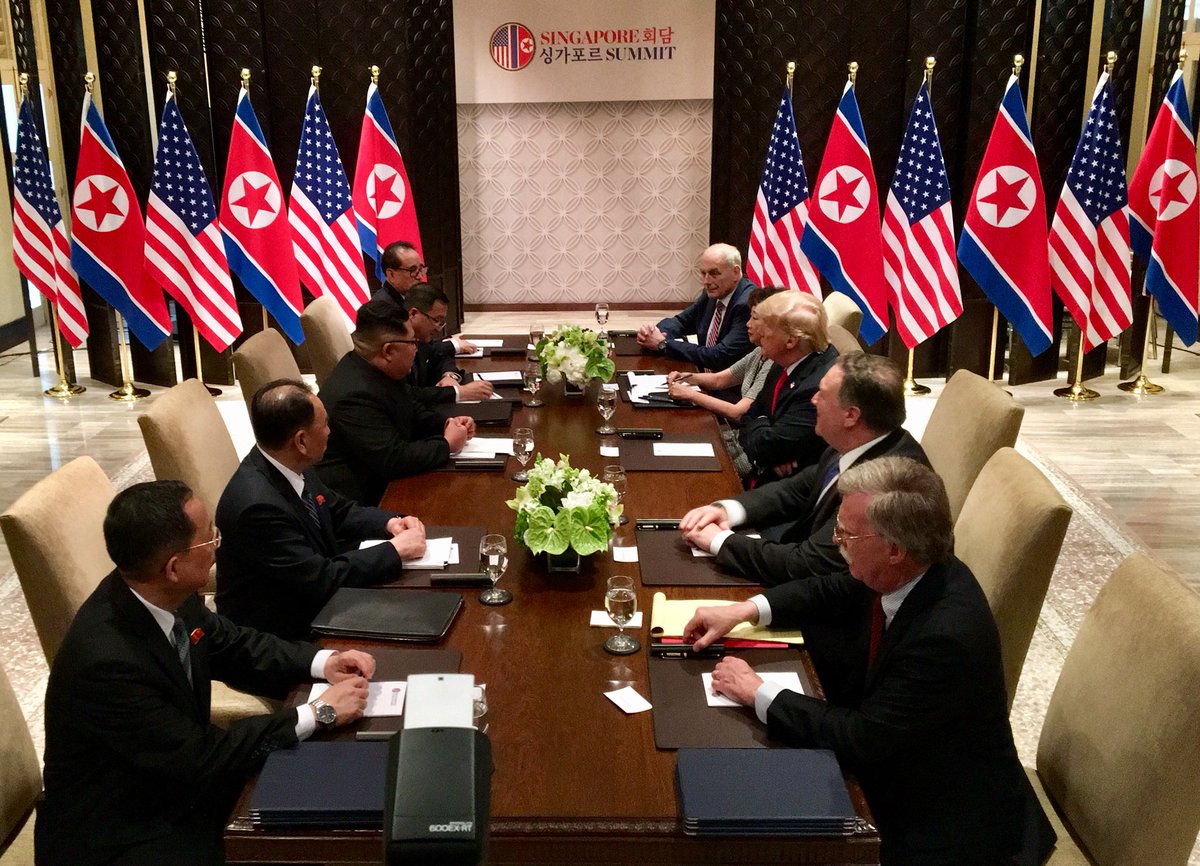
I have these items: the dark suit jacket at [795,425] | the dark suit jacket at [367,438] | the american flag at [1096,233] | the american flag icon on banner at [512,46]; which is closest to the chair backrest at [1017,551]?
the dark suit jacket at [795,425]

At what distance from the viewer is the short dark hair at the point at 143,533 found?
2.15m

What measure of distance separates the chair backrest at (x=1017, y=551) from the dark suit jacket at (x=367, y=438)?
180 centimetres

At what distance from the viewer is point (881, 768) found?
2.27 metres

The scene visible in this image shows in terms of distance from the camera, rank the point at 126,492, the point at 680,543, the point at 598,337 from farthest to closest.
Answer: the point at 598,337, the point at 680,543, the point at 126,492

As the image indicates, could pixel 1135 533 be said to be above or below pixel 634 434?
below

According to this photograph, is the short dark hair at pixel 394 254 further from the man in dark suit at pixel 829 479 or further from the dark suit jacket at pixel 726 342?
the man in dark suit at pixel 829 479

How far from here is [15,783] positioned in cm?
230

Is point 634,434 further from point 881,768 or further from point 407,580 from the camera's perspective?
point 881,768

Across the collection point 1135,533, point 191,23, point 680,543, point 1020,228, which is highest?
point 191,23

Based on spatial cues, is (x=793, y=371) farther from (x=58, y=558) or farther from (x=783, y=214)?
(x=783, y=214)

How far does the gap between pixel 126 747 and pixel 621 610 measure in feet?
3.32

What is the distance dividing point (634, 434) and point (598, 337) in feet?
2.82

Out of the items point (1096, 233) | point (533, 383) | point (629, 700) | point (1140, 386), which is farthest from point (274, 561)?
point (1140, 386)

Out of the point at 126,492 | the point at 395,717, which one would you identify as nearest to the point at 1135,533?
the point at 395,717
